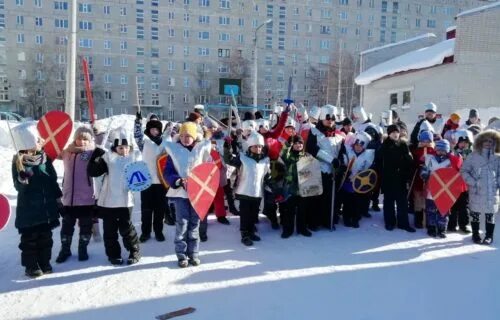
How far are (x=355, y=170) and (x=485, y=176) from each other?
1.74m

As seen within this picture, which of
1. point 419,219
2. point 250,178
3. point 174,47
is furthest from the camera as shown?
point 174,47

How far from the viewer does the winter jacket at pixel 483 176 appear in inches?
223

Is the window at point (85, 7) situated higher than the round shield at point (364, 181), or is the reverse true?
the window at point (85, 7)

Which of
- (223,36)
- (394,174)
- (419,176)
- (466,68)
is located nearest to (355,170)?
(394,174)

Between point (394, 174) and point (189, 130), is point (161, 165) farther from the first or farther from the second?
point (394, 174)

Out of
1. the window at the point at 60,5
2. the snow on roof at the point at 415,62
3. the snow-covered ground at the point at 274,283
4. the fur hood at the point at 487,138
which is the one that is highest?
the window at the point at 60,5

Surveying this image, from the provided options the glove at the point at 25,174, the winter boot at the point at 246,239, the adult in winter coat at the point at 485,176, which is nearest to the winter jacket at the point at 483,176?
the adult in winter coat at the point at 485,176

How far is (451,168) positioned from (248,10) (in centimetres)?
5512

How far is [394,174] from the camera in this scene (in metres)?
Answer: 6.32

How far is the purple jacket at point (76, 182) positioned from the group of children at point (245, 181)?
1cm

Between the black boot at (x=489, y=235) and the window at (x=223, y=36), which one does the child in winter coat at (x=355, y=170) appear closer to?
the black boot at (x=489, y=235)

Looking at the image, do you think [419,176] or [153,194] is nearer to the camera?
[153,194]

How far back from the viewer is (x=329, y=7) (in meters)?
59.8

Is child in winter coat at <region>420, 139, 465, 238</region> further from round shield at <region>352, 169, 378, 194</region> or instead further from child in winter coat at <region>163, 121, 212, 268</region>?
child in winter coat at <region>163, 121, 212, 268</region>
